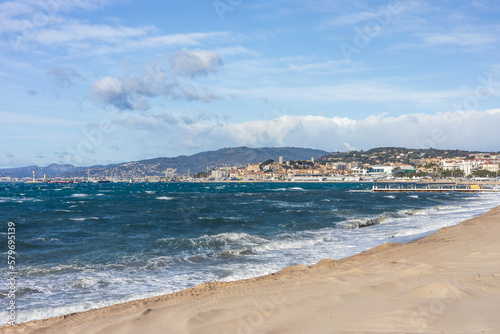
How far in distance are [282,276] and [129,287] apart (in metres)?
3.91

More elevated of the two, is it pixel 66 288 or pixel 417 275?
pixel 417 275

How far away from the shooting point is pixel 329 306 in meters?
6.26

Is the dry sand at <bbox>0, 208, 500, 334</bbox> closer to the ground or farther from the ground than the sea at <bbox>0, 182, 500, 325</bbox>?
farther from the ground

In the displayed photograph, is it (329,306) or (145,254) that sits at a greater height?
(329,306)

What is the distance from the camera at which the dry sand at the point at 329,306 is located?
5.36 m

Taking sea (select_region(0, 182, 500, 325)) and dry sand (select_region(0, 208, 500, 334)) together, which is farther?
sea (select_region(0, 182, 500, 325))

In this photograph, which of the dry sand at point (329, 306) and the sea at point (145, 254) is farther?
the sea at point (145, 254)

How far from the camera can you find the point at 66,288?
9992mm

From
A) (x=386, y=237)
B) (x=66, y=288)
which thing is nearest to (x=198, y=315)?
(x=66, y=288)

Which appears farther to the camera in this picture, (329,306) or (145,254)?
(145,254)

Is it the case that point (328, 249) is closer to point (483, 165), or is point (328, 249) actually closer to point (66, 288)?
point (66, 288)

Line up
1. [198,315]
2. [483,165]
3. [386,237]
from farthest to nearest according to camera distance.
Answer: [483,165], [386,237], [198,315]

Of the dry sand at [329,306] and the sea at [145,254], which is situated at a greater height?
the dry sand at [329,306]

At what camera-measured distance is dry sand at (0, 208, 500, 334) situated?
5.36 m
